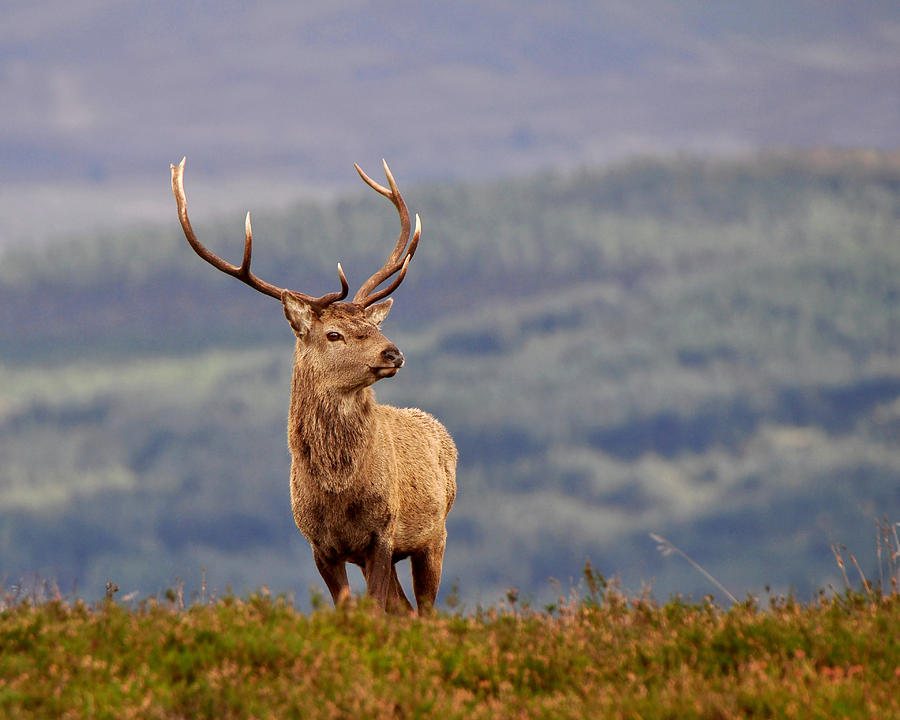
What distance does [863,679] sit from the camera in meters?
6.18

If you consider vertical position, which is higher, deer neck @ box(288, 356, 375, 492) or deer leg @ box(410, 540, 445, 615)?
deer neck @ box(288, 356, 375, 492)

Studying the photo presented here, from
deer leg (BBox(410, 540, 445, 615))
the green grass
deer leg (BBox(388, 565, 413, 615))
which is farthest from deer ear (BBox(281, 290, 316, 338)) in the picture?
the green grass

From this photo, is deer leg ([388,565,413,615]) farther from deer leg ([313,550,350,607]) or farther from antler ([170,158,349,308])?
antler ([170,158,349,308])

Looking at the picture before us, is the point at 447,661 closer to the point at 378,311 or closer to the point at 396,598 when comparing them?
the point at 396,598

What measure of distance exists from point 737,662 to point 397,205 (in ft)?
25.0

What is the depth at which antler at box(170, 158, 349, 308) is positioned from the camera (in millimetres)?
10594

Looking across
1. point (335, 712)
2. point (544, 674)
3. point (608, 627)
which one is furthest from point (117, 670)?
point (608, 627)

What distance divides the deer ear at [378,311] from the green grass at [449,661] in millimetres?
3836

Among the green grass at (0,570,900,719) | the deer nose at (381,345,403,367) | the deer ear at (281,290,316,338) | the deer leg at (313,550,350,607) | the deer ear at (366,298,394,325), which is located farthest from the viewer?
the deer ear at (366,298,394,325)

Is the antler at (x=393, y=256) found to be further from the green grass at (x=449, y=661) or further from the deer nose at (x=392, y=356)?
the green grass at (x=449, y=661)

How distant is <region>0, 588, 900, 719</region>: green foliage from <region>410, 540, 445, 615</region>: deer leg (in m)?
4.24

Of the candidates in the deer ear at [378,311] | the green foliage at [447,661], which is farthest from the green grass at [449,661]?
the deer ear at [378,311]

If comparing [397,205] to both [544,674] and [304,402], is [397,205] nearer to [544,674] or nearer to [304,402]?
[304,402]

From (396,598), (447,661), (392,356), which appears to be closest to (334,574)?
(396,598)
